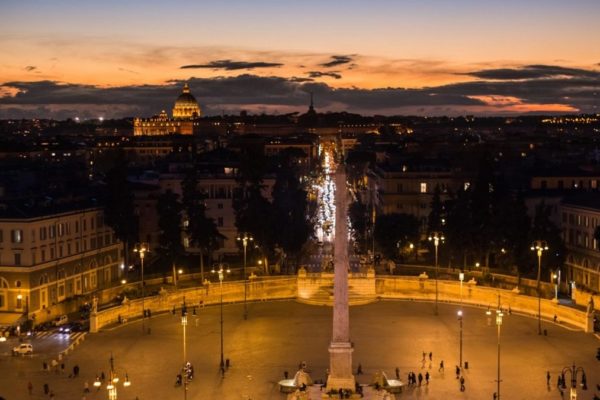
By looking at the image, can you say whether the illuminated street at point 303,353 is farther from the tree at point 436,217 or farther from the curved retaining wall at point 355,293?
the tree at point 436,217

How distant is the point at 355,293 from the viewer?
78625mm

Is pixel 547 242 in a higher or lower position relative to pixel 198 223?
lower

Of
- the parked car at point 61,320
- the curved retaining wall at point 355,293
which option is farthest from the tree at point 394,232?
the parked car at point 61,320

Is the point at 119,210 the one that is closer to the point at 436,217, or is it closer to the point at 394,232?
the point at 394,232

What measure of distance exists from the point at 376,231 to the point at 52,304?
31.7 meters

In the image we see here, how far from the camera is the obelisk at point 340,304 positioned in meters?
50.2

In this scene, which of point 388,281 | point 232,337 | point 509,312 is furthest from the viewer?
point 388,281

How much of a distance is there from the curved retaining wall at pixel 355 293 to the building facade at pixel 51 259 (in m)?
6.88

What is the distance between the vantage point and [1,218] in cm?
7306

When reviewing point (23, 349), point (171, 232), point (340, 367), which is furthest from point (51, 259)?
point (340, 367)

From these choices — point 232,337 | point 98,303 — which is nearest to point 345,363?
point 232,337

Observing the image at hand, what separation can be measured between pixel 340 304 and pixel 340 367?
3233 millimetres

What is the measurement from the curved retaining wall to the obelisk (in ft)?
79.8

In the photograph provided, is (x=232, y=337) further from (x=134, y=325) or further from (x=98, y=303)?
(x=98, y=303)
